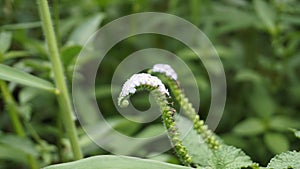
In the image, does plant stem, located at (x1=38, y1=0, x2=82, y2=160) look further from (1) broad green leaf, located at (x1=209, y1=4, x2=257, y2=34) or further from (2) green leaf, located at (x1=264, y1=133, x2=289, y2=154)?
(1) broad green leaf, located at (x1=209, y1=4, x2=257, y2=34)

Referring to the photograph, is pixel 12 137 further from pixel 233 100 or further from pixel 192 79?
pixel 233 100

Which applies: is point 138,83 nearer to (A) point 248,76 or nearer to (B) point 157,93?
(B) point 157,93

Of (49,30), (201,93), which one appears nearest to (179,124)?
(49,30)

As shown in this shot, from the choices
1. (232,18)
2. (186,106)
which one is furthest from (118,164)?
(232,18)

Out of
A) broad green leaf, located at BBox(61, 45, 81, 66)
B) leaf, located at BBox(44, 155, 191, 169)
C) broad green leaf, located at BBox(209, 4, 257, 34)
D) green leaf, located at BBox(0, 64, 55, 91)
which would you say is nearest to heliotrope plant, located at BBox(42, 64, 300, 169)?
leaf, located at BBox(44, 155, 191, 169)

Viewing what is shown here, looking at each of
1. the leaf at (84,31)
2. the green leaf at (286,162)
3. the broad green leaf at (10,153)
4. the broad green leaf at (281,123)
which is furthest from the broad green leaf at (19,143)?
the broad green leaf at (281,123)

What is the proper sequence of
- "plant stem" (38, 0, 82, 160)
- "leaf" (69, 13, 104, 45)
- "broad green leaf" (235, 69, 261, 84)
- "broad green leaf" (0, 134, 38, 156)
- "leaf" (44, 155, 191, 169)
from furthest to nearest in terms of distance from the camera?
"broad green leaf" (235, 69, 261, 84) → "leaf" (69, 13, 104, 45) → "broad green leaf" (0, 134, 38, 156) → "plant stem" (38, 0, 82, 160) → "leaf" (44, 155, 191, 169)
